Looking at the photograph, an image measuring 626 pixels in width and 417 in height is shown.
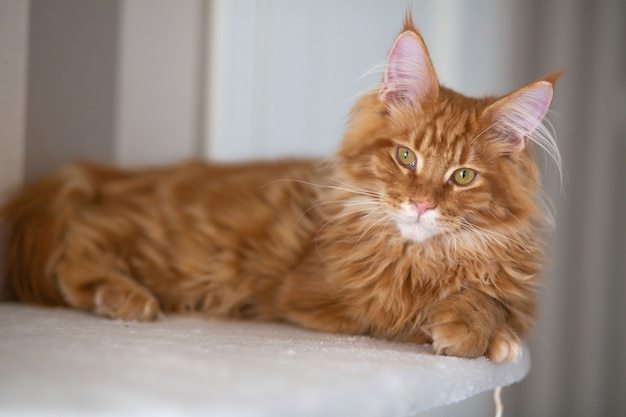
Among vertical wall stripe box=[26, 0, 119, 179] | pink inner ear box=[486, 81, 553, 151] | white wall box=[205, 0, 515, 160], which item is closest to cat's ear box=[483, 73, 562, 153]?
pink inner ear box=[486, 81, 553, 151]

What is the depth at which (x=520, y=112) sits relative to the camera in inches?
57.1

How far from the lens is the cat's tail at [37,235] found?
1726 millimetres

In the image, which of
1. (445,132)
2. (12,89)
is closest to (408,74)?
(445,132)

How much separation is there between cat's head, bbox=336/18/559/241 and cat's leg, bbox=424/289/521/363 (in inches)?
6.3

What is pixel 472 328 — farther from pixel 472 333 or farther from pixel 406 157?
pixel 406 157

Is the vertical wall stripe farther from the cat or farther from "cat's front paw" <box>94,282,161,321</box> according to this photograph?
"cat's front paw" <box>94,282,161,321</box>

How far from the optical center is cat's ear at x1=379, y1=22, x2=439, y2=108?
1464 mm

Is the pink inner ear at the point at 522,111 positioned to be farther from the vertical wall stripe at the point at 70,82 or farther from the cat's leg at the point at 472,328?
the vertical wall stripe at the point at 70,82

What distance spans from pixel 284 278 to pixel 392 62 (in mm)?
628

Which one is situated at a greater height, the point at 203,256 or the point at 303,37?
the point at 303,37

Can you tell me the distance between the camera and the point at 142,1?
2270 millimetres

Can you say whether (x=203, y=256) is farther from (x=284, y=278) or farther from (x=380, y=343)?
(x=380, y=343)

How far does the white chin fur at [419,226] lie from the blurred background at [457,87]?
1062 millimetres

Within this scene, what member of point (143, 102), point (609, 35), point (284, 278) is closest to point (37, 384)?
point (284, 278)
